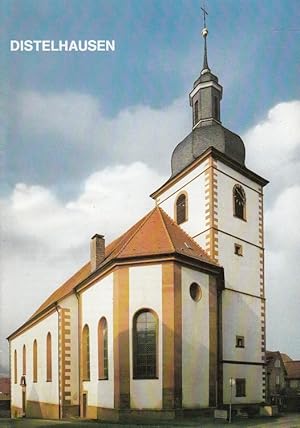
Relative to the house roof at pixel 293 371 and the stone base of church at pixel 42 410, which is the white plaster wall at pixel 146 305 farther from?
the house roof at pixel 293 371

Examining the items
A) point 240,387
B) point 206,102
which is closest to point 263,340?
point 240,387

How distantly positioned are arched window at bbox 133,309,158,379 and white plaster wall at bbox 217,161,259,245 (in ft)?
12.1

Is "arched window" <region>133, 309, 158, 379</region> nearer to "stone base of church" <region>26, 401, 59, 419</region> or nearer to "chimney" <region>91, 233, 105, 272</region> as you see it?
"chimney" <region>91, 233, 105, 272</region>

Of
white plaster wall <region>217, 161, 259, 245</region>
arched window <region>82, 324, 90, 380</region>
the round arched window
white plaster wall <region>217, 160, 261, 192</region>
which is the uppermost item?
white plaster wall <region>217, 160, 261, 192</region>

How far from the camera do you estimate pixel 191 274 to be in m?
11.5

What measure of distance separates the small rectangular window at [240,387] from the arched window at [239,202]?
171 inches

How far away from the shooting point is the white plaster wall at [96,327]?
448 inches

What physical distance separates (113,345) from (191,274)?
2.30 m

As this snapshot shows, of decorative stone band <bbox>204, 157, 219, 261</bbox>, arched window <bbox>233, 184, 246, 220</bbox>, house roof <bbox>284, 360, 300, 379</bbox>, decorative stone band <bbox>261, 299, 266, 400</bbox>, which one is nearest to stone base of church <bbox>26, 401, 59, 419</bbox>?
decorative stone band <bbox>261, 299, 266, 400</bbox>

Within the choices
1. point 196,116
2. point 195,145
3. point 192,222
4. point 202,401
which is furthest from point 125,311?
point 196,116

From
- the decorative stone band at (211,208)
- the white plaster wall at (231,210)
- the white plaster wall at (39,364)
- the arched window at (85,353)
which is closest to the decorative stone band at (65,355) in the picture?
the white plaster wall at (39,364)

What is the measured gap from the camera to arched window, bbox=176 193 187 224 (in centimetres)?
1457

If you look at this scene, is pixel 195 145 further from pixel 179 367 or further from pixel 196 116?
pixel 179 367

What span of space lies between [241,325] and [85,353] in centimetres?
415
